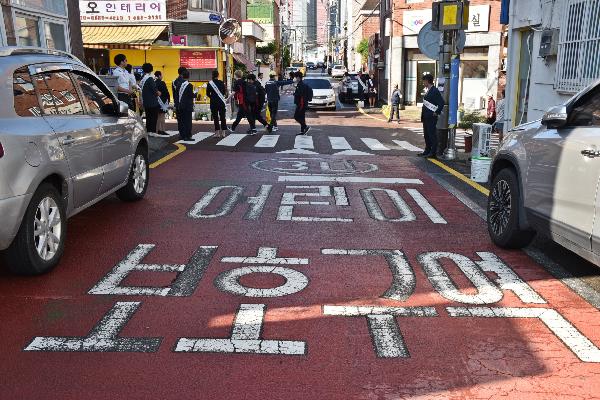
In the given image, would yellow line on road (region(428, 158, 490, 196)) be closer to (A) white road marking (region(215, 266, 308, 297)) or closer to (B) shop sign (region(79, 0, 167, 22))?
(A) white road marking (region(215, 266, 308, 297))

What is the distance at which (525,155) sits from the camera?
523 cm

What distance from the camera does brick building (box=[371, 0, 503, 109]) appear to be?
29.2m

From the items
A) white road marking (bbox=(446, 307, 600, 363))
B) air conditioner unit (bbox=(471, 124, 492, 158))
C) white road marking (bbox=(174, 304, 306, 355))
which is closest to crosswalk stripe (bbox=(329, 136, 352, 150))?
air conditioner unit (bbox=(471, 124, 492, 158))

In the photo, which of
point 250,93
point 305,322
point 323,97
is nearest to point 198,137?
point 250,93

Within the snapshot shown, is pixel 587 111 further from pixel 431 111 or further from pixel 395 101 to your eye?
pixel 395 101

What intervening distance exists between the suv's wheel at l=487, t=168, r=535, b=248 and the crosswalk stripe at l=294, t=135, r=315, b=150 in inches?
332

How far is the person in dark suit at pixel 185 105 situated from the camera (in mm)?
14211

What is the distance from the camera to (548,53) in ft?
33.5

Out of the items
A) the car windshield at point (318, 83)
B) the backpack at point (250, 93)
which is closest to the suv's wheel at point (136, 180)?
the backpack at point (250, 93)

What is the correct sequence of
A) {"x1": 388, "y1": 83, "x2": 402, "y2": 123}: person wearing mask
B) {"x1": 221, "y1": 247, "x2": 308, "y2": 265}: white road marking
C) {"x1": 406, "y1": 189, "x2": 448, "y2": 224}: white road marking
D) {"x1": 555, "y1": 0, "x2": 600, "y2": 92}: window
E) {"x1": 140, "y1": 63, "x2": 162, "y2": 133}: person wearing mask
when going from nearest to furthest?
{"x1": 221, "y1": 247, "x2": 308, "y2": 265}: white road marking → {"x1": 406, "y1": 189, "x2": 448, "y2": 224}: white road marking → {"x1": 555, "y1": 0, "x2": 600, "y2": 92}: window → {"x1": 140, "y1": 63, "x2": 162, "y2": 133}: person wearing mask → {"x1": 388, "y1": 83, "x2": 402, "y2": 123}: person wearing mask

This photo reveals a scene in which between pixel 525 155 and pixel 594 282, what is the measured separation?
1.22 meters

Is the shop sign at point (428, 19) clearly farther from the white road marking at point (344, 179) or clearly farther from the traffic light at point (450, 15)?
the white road marking at point (344, 179)

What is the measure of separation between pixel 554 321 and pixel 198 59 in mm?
23574

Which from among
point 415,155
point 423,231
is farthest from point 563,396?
point 415,155
